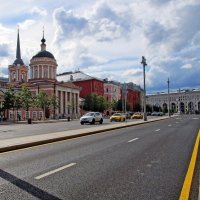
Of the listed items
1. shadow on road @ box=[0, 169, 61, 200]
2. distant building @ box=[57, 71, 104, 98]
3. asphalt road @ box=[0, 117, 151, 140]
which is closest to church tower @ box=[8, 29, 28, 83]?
distant building @ box=[57, 71, 104, 98]

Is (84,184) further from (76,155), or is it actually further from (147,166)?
(76,155)

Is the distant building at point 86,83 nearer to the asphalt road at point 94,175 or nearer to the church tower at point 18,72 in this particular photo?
the church tower at point 18,72

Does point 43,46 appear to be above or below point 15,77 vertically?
above

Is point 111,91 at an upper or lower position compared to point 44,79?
lower

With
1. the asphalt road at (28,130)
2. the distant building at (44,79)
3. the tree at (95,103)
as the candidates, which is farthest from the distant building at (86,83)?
the asphalt road at (28,130)

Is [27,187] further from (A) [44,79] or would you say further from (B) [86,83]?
(B) [86,83]

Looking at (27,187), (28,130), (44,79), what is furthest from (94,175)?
(44,79)

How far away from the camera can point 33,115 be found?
310 feet

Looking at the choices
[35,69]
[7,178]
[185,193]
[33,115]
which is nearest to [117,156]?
[7,178]

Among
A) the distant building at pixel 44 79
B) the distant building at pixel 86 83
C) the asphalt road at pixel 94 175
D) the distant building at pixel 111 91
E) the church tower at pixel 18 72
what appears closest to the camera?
the asphalt road at pixel 94 175

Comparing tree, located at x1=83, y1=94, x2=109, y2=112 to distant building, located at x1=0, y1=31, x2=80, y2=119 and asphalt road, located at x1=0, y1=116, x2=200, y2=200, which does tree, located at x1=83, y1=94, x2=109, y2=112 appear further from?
asphalt road, located at x1=0, y1=116, x2=200, y2=200

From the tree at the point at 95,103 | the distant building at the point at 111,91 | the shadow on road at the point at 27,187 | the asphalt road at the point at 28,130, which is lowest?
the shadow on road at the point at 27,187

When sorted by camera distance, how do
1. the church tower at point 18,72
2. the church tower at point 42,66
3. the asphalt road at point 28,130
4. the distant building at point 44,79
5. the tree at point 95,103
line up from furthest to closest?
the tree at point 95,103
the church tower at point 18,72
the church tower at point 42,66
the distant building at point 44,79
the asphalt road at point 28,130

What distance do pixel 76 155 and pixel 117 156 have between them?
1.45 m
